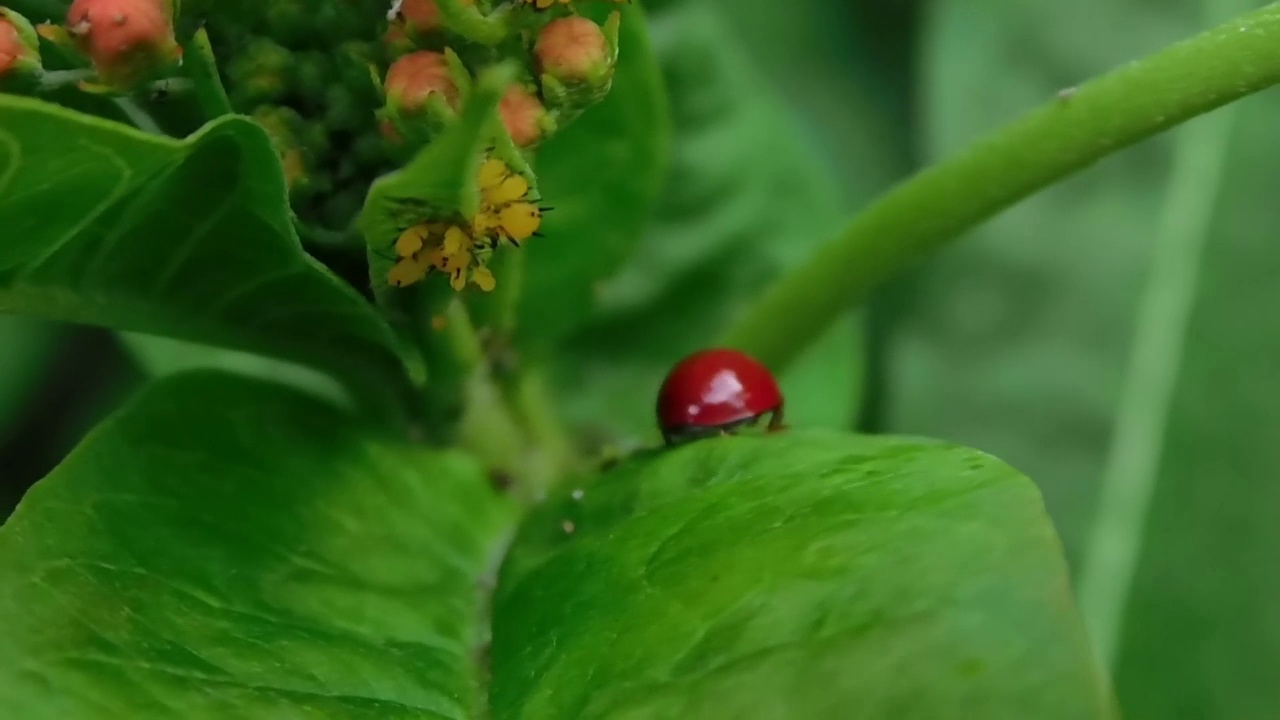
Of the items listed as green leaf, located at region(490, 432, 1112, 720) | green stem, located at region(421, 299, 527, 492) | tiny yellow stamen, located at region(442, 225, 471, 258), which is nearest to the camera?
green leaf, located at region(490, 432, 1112, 720)

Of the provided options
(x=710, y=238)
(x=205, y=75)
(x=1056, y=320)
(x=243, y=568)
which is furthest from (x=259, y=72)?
(x=1056, y=320)

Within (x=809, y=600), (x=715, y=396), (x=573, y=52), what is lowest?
(x=809, y=600)

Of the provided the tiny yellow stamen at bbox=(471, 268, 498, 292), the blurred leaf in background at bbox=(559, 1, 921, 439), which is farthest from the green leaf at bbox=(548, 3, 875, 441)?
the tiny yellow stamen at bbox=(471, 268, 498, 292)

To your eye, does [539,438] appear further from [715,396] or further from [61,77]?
[61,77]

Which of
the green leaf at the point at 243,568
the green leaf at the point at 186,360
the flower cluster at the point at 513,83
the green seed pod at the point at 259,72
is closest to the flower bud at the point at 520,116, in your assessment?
the flower cluster at the point at 513,83

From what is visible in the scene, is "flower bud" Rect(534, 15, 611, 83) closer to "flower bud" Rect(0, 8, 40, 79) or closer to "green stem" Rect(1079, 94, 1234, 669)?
"flower bud" Rect(0, 8, 40, 79)

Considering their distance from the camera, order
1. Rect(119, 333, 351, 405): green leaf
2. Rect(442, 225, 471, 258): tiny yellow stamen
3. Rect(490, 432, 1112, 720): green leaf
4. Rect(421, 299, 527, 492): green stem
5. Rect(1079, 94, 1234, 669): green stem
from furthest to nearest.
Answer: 1. Rect(1079, 94, 1234, 669): green stem
2. Rect(119, 333, 351, 405): green leaf
3. Rect(421, 299, 527, 492): green stem
4. Rect(442, 225, 471, 258): tiny yellow stamen
5. Rect(490, 432, 1112, 720): green leaf

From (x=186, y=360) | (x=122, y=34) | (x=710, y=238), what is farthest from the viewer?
(x=710, y=238)
